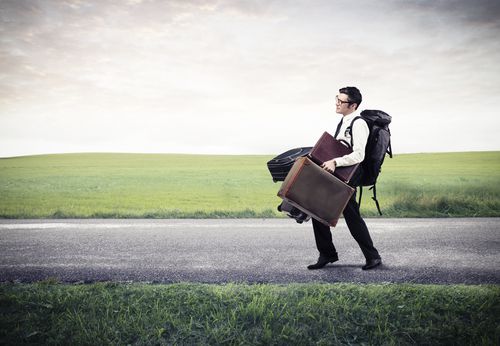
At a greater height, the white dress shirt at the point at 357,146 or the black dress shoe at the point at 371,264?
the white dress shirt at the point at 357,146

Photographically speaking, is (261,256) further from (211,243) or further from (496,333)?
(496,333)

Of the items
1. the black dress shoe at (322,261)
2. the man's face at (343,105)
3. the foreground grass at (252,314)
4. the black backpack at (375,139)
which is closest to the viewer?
the foreground grass at (252,314)

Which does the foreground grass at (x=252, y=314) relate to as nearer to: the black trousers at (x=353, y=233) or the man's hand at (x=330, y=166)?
the black trousers at (x=353, y=233)

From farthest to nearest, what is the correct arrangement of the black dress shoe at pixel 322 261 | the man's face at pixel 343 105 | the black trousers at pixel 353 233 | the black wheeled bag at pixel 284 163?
the black dress shoe at pixel 322 261, the black trousers at pixel 353 233, the black wheeled bag at pixel 284 163, the man's face at pixel 343 105

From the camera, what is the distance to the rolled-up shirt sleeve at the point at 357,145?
13.4ft

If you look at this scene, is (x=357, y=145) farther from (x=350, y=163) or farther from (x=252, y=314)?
(x=252, y=314)

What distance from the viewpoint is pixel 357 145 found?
413 centimetres

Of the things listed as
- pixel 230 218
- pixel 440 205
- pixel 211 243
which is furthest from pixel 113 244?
pixel 440 205

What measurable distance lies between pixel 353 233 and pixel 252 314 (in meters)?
1.88

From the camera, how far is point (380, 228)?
7340mm

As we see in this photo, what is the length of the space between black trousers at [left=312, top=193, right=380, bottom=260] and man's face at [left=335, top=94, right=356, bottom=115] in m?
0.98

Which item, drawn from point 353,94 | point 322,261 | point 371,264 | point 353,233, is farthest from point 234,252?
point 353,94

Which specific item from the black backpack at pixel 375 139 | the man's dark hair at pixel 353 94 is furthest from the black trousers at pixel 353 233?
the man's dark hair at pixel 353 94

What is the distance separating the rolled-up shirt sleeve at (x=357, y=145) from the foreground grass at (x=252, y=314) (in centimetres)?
128
